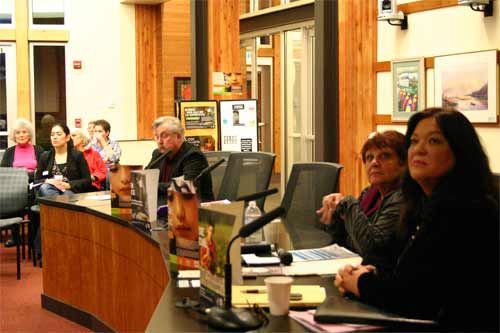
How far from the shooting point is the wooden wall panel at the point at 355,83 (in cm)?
626

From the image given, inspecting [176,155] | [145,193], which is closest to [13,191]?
[176,155]

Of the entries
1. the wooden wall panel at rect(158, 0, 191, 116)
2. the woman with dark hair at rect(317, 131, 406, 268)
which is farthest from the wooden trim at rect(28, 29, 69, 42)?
the woman with dark hair at rect(317, 131, 406, 268)

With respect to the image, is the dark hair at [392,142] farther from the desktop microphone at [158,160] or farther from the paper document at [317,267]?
the desktop microphone at [158,160]

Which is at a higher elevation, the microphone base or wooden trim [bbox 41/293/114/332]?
the microphone base

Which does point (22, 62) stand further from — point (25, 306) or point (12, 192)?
point (25, 306)

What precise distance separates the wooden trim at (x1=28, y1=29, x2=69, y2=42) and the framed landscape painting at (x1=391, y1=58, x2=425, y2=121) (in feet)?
23.1

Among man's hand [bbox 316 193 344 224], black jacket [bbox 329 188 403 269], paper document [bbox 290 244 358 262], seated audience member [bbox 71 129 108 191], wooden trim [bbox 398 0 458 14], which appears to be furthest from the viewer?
seated audience member [bbox 71 129 108 191]

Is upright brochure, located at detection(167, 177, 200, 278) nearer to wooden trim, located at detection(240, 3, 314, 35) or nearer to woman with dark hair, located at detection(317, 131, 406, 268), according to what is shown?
woman with dark hair, located at detection(317, 131, 406, 268)

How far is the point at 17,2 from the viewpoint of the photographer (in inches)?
449

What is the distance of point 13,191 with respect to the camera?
23.3 ft

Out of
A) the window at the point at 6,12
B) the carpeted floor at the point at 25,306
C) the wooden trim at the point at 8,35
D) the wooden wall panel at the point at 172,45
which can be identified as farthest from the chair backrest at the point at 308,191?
the window at the point at 6,12

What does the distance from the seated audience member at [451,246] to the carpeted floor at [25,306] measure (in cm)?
345

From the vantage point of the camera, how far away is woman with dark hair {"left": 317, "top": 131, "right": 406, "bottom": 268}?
103 inches

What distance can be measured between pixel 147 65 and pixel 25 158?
411 cm
